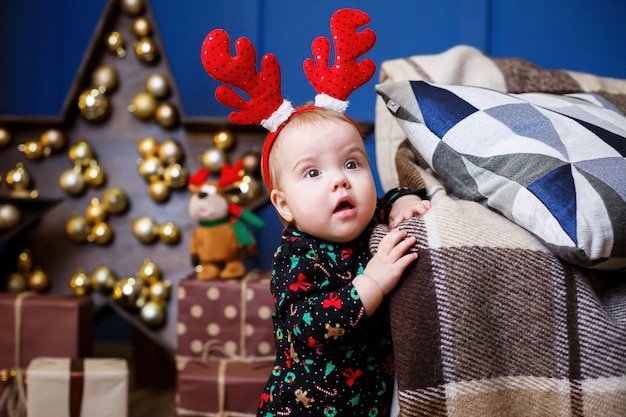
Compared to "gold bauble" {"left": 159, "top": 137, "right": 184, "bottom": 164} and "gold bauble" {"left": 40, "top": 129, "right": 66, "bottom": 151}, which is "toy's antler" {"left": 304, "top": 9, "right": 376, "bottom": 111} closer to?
"gold bauble" {"left": 159, "top": 137, "right": 184, "bottom": 164}

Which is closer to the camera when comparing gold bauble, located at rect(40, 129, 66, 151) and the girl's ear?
the girl's ear

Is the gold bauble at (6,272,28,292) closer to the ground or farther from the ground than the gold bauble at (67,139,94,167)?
closer to the ground

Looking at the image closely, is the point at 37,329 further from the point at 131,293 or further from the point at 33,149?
the point at 33,149

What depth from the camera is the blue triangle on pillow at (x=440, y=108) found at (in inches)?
38.1

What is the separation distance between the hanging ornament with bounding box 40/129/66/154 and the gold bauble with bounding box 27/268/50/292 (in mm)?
361

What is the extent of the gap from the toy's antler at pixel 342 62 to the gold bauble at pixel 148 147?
2.97ft

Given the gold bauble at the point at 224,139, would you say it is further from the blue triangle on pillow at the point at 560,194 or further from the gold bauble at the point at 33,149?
the blue triangle on pillow at the point at 560,194

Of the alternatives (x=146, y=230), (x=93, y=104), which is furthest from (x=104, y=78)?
(x=146, y=230)

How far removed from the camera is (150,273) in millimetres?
1785

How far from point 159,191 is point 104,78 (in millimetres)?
358

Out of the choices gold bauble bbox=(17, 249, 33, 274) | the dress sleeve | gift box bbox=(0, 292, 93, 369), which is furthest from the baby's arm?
gold bauble bbox=(17, 249, 33, 274)

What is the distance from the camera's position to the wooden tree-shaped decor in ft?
5.95

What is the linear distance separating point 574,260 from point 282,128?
453mm

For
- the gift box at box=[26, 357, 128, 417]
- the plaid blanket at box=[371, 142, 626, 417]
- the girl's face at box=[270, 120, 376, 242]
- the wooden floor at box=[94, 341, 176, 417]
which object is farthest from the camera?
the wooden floor at box=[94, 341, 176, 417]
